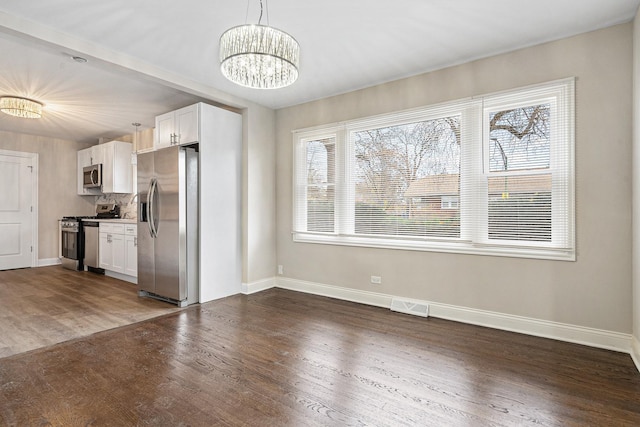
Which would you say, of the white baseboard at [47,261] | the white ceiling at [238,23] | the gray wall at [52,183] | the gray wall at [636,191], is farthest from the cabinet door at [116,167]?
the gray wall at [636,191]

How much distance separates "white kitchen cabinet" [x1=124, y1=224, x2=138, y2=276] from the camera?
17.1ft

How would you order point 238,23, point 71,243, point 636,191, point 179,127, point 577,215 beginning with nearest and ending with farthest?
point 636,191 → point 238,23 → point 577,215 → point 179,127 → point 71,243

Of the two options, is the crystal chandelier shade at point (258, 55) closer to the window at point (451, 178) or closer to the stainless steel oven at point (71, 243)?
the window at point (451, 178)

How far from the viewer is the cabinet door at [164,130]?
452 cm

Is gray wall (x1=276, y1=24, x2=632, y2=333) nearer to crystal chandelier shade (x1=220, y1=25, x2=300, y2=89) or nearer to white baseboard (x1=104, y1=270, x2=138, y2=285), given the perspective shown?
crystal chandelier shade (x1=220, y1=25, x2=300, y2=89)

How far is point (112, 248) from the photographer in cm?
565

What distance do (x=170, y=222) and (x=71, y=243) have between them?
154 inches

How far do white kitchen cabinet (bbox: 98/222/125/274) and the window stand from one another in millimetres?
3012

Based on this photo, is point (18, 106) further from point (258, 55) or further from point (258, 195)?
point (258, 55)

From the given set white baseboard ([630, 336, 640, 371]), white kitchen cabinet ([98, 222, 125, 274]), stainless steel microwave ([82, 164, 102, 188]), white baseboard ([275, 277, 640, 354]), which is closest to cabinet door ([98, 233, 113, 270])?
white kitchen cabinet ([98, 222, 125, 274])

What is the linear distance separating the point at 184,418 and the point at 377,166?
3202 mm

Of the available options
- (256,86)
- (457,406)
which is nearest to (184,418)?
(457,406)

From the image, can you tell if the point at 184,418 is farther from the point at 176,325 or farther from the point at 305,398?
the point at 176,325

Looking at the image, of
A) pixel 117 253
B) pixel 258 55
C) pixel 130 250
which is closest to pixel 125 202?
pixel 117 253
